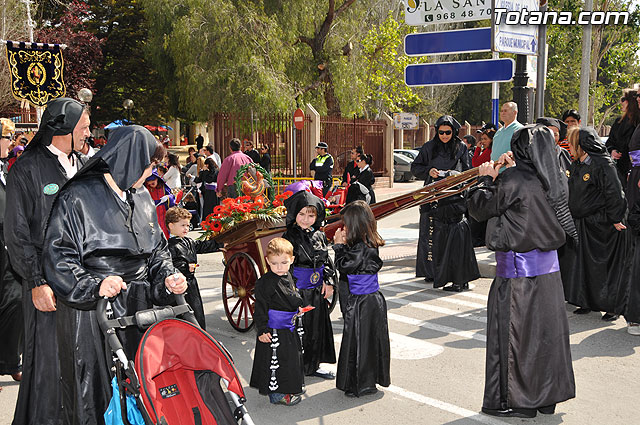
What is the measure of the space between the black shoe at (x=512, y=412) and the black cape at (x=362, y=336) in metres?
0.89

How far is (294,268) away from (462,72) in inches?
220

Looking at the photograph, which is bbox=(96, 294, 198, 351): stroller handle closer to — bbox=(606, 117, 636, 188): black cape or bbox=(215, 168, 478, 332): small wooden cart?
bbox=(215, 168, 478, 332): small wooden cart

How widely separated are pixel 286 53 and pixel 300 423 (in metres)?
23.4

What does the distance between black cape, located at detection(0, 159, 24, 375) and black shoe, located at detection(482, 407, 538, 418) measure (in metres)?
4.04

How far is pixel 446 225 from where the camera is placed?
921cm

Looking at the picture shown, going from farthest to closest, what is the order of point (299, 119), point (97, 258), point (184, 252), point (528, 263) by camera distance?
point (299, 119) → point (184, 252) → point (528, 263) → point (97, 258)

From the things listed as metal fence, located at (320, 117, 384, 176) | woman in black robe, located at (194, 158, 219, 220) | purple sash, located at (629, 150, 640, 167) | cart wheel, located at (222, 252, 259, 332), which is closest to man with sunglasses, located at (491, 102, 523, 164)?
purple sash, located at (629, 150, 640, 167)

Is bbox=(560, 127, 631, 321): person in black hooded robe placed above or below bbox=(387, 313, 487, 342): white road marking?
above

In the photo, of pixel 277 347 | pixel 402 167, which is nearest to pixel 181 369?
pixel 277 347

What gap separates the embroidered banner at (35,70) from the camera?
1462cm

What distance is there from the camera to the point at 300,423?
502cm

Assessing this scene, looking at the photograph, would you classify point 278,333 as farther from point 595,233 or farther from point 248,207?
point 595,233

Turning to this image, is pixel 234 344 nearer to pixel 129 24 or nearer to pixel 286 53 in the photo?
pixel 286 53

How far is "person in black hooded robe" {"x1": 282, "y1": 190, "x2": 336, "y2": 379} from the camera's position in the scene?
5938 mm
